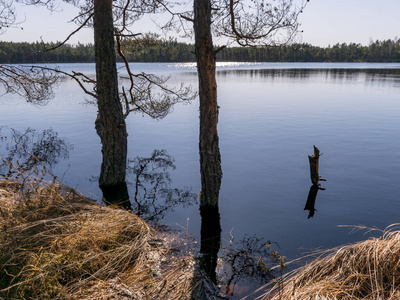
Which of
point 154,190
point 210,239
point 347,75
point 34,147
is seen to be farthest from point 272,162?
point 347,75

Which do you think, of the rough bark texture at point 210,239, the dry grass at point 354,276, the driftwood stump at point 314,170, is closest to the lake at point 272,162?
the rough bark texture at point 210,239

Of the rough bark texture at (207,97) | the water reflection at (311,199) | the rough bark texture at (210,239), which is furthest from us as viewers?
the water reflection at (311,199)

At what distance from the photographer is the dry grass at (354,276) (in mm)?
4211

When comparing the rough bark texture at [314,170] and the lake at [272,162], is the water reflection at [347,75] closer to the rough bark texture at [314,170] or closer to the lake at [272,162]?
the lake at [272,162]

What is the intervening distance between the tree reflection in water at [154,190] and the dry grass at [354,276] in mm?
4692

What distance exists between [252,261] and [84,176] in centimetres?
813

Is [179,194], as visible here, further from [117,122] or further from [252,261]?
[252,261]

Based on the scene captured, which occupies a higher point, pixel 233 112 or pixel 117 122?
pixel 117 122

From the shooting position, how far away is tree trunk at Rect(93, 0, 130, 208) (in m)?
9.27

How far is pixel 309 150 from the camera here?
53.5ft

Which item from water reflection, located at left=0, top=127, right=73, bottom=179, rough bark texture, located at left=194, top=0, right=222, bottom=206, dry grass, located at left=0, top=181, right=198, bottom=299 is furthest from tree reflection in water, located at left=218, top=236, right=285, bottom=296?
water reflection, located at left=0, top=127, right=73, bottom=179

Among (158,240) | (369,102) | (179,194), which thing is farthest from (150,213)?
(369,102)

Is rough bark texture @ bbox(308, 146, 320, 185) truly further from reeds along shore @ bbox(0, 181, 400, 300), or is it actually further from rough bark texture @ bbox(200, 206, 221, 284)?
reeds along shore @ bbox(0, 181, 400, 300)

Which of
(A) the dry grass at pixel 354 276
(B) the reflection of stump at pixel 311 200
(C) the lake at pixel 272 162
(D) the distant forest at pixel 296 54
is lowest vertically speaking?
(B) the reflection of stump at pixel 311 200
